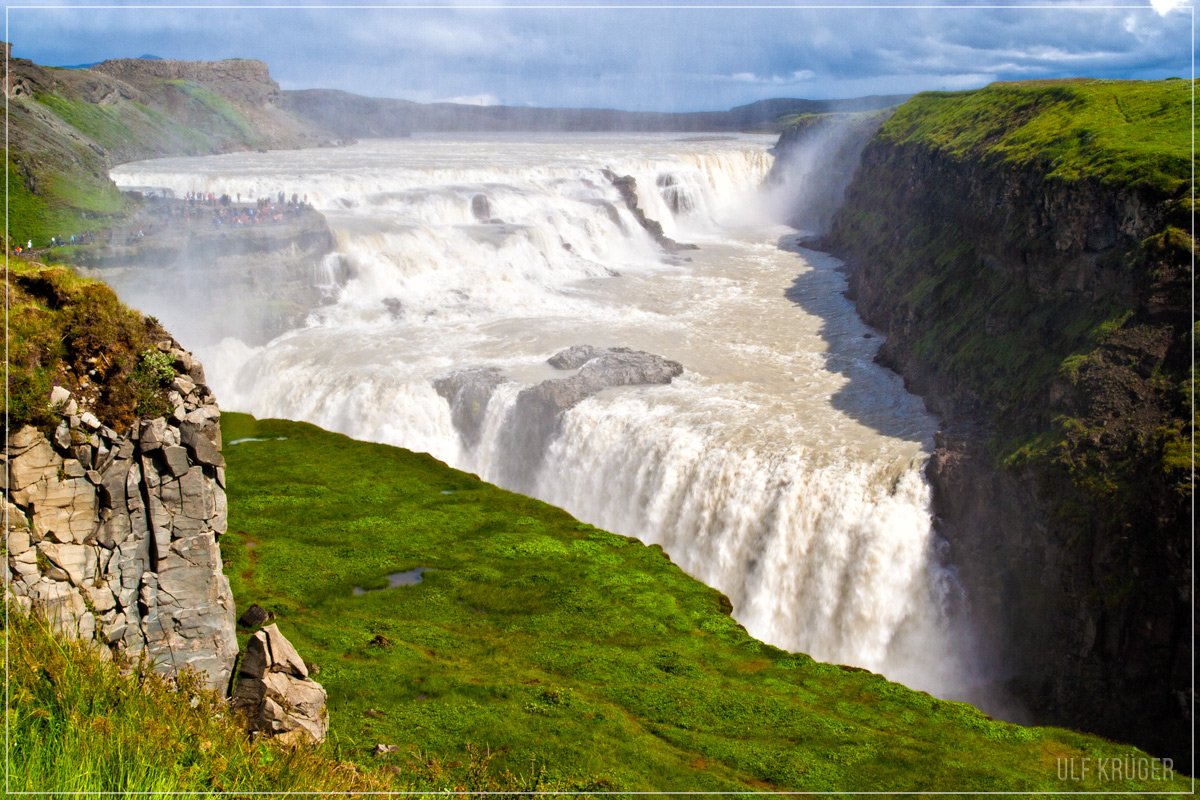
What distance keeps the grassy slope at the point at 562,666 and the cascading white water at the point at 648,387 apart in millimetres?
4823

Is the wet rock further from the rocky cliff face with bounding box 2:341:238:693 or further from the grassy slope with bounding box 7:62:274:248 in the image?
the grassy slope with bounding box 7:62:274:248

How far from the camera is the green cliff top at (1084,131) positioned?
28703 mm

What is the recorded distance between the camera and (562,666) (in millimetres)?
19578

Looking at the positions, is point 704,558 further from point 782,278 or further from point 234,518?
point 782,278

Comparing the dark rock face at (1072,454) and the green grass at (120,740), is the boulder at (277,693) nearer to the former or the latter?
the green grass at (120,740)

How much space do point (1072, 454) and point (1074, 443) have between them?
44 centimetres

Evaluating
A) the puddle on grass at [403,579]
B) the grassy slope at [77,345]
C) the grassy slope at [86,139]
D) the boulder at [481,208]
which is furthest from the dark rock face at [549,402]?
the grassy slope at [86,139]

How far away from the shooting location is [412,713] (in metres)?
16.6

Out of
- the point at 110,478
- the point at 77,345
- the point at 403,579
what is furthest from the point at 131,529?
the point at 403,579

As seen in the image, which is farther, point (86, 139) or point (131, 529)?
point (86, 139)

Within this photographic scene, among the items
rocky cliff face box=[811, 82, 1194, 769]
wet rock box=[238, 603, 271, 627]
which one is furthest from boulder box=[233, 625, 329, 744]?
rocky cliff face box=[811, 82, 1194, 769]

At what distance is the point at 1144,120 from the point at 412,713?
1354 inches

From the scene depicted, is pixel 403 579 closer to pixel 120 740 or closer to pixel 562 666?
pixel 562 666

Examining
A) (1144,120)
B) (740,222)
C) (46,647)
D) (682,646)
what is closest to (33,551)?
(46,647)
